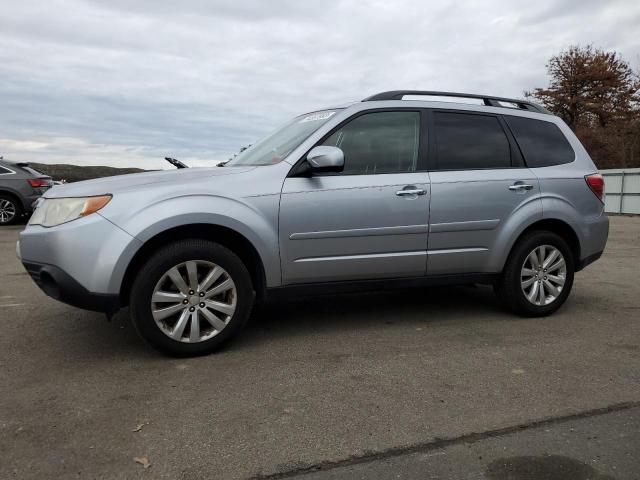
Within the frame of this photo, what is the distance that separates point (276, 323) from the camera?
15.5 feet

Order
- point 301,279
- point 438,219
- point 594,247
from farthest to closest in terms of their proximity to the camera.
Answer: point 594,247 < point 438,219 < point 301,279

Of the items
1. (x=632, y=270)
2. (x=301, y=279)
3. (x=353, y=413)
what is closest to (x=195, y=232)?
(x=301, y=279)

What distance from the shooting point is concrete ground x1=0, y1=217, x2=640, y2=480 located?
253cm

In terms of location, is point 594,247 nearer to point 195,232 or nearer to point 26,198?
point 195,232

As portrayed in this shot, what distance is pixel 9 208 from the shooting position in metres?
13.4

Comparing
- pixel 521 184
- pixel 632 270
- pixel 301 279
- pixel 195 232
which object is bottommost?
pixel 632 270

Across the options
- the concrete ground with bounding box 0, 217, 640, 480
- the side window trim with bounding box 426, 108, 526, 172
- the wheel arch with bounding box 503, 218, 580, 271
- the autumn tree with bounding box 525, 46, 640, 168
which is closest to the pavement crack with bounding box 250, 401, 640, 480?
the concrete ground with bounding box 0, 217, 640, 480

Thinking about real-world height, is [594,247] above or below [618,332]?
above

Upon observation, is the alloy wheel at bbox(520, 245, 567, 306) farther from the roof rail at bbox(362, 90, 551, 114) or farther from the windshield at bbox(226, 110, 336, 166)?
→ the windshield at bbox(226, 110, 336, 166)

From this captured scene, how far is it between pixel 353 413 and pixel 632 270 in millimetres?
5932

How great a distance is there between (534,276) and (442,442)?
2589 millimetres

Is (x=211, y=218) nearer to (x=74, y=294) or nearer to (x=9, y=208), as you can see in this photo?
(x=74, y=294)

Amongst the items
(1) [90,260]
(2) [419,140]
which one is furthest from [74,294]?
(2) [419,140]

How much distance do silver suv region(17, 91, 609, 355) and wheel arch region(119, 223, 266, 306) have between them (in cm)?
1
